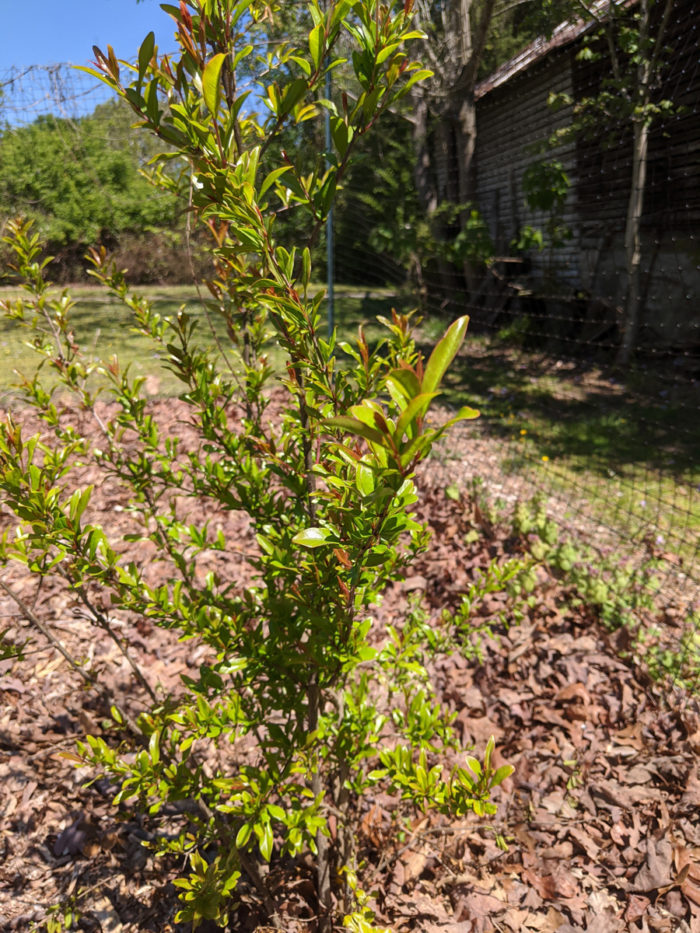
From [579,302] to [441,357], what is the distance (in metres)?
8.66

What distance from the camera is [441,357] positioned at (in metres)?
0.60

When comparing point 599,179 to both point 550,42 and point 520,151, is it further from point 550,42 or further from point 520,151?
point 550,42

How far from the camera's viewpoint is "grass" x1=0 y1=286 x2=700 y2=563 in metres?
3.81

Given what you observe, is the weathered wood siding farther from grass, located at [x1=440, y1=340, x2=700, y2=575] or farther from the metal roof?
grass, located at [x1=440, y1=340, x2=700, y2=575]

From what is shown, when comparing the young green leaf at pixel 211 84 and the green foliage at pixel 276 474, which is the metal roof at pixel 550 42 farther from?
the young green leaf at pixel 211 84

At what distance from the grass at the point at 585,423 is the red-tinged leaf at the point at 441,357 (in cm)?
170

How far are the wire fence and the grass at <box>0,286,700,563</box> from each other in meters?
0.02

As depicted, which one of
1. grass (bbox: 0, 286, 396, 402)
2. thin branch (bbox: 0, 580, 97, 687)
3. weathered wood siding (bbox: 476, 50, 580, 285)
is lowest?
thin branch (bbox: 0, 580, 97, 687)

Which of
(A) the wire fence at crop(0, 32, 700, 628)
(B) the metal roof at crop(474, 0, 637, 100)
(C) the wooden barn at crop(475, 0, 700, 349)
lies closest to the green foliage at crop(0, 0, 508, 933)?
(A) the wire fence at crop(0, 32, 700, 628)

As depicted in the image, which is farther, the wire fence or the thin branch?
the wire fence

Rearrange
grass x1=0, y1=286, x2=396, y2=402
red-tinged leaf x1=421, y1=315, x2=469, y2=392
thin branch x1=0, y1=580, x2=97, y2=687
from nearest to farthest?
red-tinged leaf x1=421, y1=315, x2=469, y2=392
thin branch x1=0, y1=580, x2=97, y2=687
grass x1=0, y1=286, x2=396, y2=402

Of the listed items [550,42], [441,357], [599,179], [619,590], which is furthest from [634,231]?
[441,357]

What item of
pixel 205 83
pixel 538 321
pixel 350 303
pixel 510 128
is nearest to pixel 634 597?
pixel 205 83

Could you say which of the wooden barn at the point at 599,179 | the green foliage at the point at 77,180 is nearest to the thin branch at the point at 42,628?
the wooden barn at the point at 599,179
